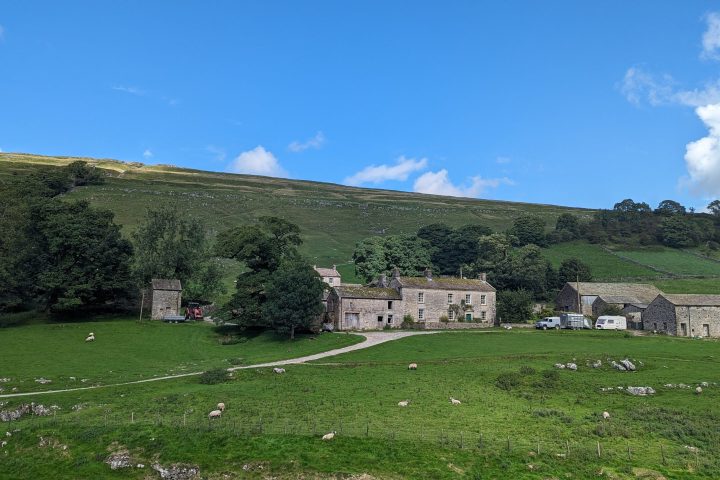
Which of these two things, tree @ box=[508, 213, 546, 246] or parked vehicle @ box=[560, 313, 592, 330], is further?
tree @ box=[508, 213, 546, 246]

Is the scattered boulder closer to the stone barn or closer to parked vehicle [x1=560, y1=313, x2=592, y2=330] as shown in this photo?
parked vehicle [x1=560, y1=313, x2=592, y2=330]

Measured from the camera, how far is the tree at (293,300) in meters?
60.4

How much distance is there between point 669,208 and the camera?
570ft

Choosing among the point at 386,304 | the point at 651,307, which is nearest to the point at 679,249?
the point at 651,307

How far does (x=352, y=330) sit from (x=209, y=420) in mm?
43279

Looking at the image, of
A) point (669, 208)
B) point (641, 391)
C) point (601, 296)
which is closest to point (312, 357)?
point (641, 391)

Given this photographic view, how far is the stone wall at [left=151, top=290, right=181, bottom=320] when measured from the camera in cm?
7306

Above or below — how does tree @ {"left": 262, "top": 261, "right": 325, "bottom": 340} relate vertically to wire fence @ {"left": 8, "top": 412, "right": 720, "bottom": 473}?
above

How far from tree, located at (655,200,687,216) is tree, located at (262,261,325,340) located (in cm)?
14565

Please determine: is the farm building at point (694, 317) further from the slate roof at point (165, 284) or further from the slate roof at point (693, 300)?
the slate roof at point (165, 284)

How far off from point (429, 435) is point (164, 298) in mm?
55997

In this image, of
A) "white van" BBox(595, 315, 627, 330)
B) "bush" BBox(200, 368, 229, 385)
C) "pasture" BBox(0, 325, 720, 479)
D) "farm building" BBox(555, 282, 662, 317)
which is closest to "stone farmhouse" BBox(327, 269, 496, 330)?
"white van" BBox(595, 315, 627, 330)

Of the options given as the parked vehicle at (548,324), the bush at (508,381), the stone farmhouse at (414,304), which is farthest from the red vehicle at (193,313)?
the bush at (508,381)

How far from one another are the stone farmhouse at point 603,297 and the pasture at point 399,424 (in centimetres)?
4274
